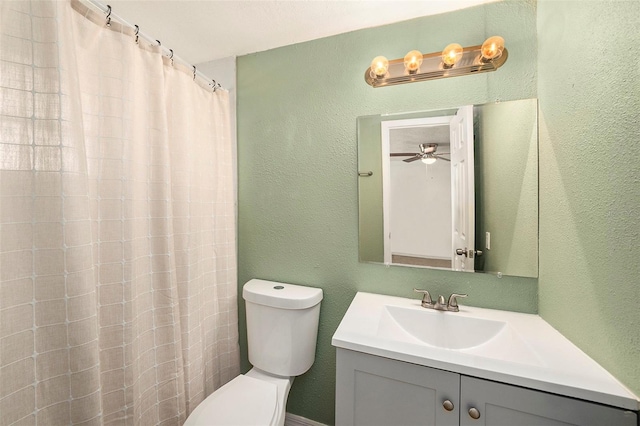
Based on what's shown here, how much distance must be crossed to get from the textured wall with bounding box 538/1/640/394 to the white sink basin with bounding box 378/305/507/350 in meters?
0.26

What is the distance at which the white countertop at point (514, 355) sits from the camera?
26.6 inches

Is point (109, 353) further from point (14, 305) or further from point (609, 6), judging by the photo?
point (609, 6)

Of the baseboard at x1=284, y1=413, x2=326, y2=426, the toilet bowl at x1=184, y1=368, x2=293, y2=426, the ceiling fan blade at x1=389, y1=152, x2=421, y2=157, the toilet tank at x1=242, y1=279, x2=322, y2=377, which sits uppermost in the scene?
the ceiling fan blade at x1=389, y1=152, x2=421, y2=157

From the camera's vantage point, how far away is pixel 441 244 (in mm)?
1234

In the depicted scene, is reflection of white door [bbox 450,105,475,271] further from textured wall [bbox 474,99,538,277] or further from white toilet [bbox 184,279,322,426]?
white toilet [bbox 184,279,322,426]

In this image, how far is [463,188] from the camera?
1.19 meters

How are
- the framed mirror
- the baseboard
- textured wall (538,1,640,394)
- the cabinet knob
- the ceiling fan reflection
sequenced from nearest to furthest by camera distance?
textured wall (538,1,640,394)
the cabinet knob
the framed mirror
the ceiling fan reflection
the baseboard

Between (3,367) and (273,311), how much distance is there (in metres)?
0.89

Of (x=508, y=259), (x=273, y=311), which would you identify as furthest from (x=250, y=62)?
(x=508, y=259)

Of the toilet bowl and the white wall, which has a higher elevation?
the white wall

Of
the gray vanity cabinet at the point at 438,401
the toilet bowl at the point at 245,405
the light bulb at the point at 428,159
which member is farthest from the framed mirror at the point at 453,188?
the toilet bowl at the point at 245,405

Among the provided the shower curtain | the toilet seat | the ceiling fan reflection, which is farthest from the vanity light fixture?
the toilet seat

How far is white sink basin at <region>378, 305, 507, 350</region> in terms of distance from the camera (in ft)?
3.47

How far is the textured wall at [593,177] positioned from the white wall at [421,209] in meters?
0.37
